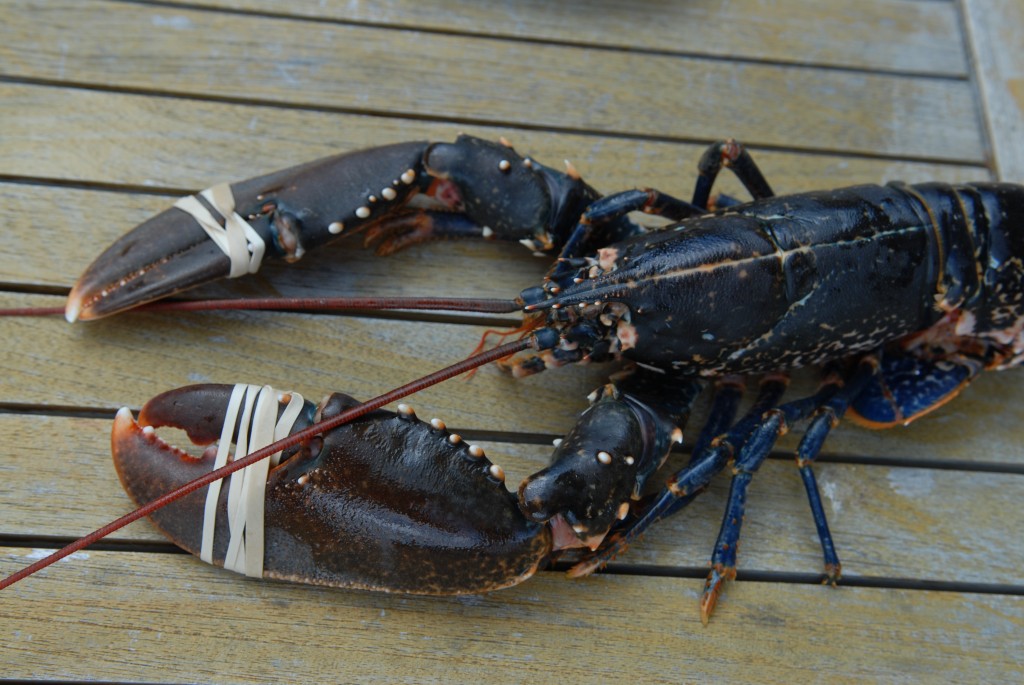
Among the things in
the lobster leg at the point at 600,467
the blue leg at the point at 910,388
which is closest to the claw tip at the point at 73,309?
the lobster leg at the point at 600,467

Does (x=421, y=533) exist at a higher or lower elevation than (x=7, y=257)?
lower

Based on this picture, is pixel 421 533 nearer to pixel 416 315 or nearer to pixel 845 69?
pixel 416 315

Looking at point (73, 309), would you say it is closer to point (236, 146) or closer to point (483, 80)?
point (236, 146)

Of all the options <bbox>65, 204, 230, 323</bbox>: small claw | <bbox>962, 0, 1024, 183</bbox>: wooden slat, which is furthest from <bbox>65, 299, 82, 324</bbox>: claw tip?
<bbox>962, 0, 1024, 183</bbox>: wooden slat

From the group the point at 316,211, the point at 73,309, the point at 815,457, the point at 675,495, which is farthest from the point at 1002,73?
the point at 73,309

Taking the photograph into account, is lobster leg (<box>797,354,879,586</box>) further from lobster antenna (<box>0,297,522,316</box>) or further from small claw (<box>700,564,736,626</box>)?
lobster antenna (<box>0,297,522,316</box>)

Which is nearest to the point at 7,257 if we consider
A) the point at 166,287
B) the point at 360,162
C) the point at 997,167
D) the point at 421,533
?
the point at 166,287
